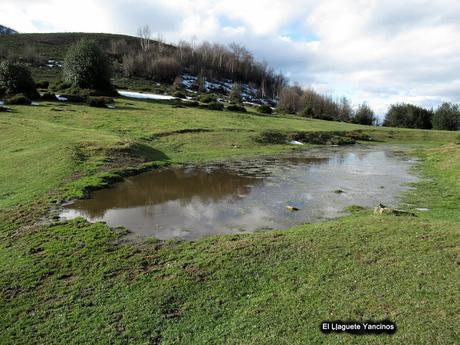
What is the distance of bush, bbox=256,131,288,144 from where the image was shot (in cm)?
3826

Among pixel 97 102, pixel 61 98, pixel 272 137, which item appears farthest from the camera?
pixel 61 98

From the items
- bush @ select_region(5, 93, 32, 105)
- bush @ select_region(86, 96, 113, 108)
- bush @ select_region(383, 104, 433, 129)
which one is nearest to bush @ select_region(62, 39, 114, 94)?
bush @ select_region(86, 96, 113, 108)

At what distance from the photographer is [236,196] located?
1791 cm

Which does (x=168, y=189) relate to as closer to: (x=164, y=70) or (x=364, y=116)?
(x=364, y=116)

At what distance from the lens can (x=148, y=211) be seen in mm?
15297

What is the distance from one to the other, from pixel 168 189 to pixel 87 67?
146 ft

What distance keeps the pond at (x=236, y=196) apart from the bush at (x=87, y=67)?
38831 mm

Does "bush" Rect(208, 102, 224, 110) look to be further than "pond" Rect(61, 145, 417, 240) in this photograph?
Yes

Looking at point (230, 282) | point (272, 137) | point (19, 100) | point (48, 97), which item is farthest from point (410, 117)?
point (230, 282)

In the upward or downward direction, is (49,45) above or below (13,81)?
above

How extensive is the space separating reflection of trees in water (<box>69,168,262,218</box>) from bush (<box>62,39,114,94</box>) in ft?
131

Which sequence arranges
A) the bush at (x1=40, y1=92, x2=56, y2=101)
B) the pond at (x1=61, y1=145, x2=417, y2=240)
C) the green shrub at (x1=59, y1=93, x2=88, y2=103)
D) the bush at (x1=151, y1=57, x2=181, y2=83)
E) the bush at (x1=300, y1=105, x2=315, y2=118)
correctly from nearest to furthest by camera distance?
the pond at (x1=61, y1=145, x2=417, y2=240) → the bush at (x1=40, y1=92, x2=56, y2=101) → the green shrub at (x1=59, y1=93, x2=88, y2=103) → the bush at (x1=300, y1=105, x2=315, y2=118) → the bush at (x1=151, y1=57, x2=181, y2=83)

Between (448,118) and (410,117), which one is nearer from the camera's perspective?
(448,118)

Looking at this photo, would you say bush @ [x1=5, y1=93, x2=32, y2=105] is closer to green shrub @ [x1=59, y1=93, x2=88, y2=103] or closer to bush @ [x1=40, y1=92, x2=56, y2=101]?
Result: bush @ [x1=40, y1=92, x2=56, y2=101]
